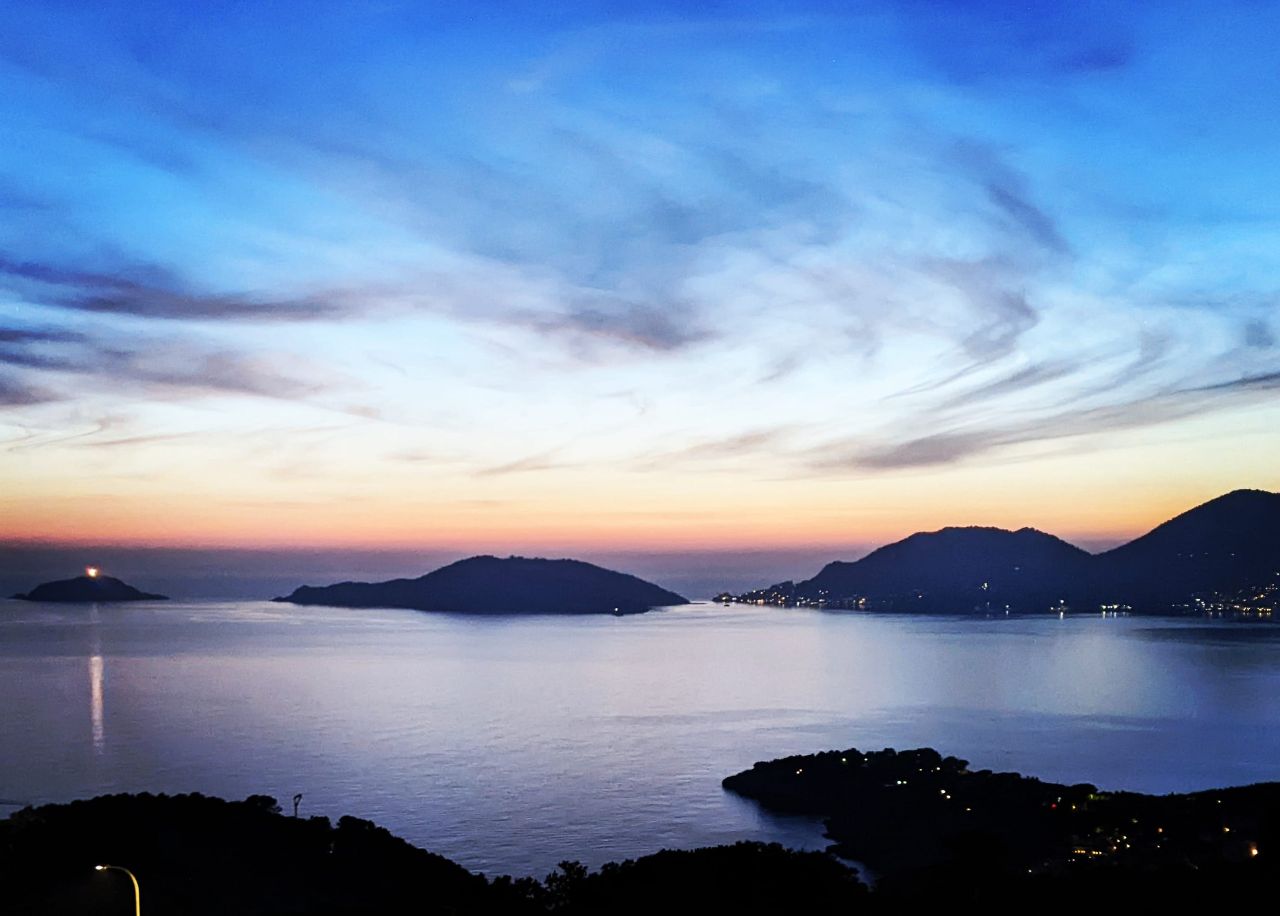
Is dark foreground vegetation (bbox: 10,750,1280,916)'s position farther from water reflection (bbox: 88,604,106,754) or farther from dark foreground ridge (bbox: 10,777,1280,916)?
water reflection (bbox: 88,604,106,754)

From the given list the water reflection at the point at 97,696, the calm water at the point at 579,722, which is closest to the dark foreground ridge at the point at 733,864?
the calm water at the point at 579,722

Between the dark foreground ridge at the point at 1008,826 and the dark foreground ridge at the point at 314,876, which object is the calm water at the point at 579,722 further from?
the dark foreground ridge at the point at 314,876

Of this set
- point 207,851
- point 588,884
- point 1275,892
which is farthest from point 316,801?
point 1275,892

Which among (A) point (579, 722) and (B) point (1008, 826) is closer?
(B) point (1008, 826)

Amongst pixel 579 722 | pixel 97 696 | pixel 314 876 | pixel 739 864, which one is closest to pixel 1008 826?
pixel 739 864

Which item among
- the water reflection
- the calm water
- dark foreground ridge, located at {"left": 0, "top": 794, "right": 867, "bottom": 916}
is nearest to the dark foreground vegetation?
dark foreground ridge, located at {"left": 0, "top": 794, "right": 867, "bottom": 916}

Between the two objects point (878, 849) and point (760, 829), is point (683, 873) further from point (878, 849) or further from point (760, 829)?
point (760, 829)

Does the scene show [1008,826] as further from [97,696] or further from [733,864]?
[97,696]
